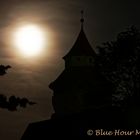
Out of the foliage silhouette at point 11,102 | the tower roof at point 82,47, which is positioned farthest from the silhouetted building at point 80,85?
the foliage silhouette at point 11,102

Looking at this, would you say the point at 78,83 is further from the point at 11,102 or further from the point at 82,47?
the point at 11,102

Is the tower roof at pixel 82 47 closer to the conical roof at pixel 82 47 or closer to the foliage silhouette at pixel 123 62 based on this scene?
the conical roof at pixel 82 47

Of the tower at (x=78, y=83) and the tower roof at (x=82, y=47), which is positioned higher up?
the tower roof at (x=82, y=47)

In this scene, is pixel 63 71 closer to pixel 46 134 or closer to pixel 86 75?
pixel 86 75

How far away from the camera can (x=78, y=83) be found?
83938mm

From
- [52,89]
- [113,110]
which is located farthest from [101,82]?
[113,110]

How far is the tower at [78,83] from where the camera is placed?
75600mm

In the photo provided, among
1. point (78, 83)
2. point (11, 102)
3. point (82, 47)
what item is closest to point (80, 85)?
point (78, 83)

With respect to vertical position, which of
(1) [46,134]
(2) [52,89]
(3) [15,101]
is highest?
(3) [15,101]

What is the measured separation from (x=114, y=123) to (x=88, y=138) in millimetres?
1634

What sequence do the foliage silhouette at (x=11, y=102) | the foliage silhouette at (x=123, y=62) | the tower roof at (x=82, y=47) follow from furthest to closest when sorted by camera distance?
the tower roof at (x=82, y=47)
the foliage silhouette at (x=123, y=62)
the foliage silhouette at (x=11, y=102)

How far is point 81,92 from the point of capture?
259 feet

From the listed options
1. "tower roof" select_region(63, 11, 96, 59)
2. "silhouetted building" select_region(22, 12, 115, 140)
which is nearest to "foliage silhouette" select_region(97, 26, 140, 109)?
"silhouetted building" select_region(22, 12, 115, 140)

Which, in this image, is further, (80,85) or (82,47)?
(82,47)
